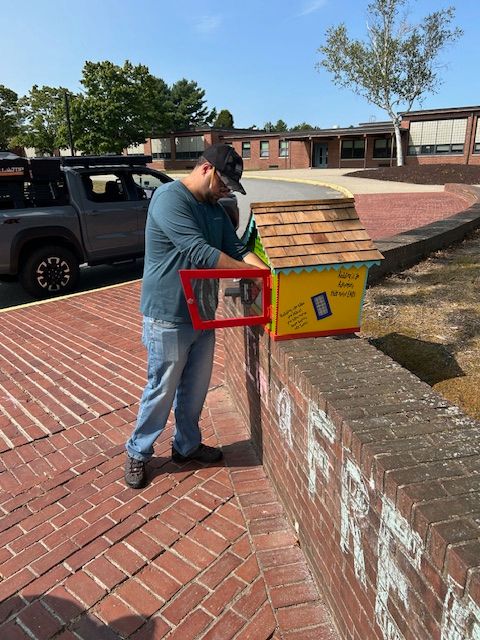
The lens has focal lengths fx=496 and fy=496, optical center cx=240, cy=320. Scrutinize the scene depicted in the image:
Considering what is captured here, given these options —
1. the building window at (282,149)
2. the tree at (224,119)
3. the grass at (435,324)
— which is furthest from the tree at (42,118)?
the grass at (435,324)

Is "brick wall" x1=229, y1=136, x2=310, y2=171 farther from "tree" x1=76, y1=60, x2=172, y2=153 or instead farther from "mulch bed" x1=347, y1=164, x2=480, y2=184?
"mulch bed" x1=347, y1=164, x2=480, y2=184

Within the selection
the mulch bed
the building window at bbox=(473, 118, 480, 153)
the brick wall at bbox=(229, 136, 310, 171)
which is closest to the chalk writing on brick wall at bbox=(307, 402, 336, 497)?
the mulch bed

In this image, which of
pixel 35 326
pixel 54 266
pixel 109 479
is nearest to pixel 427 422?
A: pixel 109 479

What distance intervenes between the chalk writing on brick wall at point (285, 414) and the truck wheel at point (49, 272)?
5.74 metres

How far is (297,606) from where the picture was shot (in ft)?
7.22

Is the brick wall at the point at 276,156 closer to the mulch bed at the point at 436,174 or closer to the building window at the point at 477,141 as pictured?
the building window at the point at 477,141

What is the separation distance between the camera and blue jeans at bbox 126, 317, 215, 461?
2703 mm

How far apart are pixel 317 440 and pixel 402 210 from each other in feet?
43.7

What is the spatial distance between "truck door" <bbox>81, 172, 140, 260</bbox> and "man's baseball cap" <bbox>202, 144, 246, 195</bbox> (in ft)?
18.3

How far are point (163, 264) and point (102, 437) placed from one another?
1621mm

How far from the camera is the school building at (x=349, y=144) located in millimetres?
39031

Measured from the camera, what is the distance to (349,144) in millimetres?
46656

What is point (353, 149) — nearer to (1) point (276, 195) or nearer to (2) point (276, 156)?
(2) point (276, 156)

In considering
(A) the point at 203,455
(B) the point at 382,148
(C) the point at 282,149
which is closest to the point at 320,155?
(C) the point at 282,149
